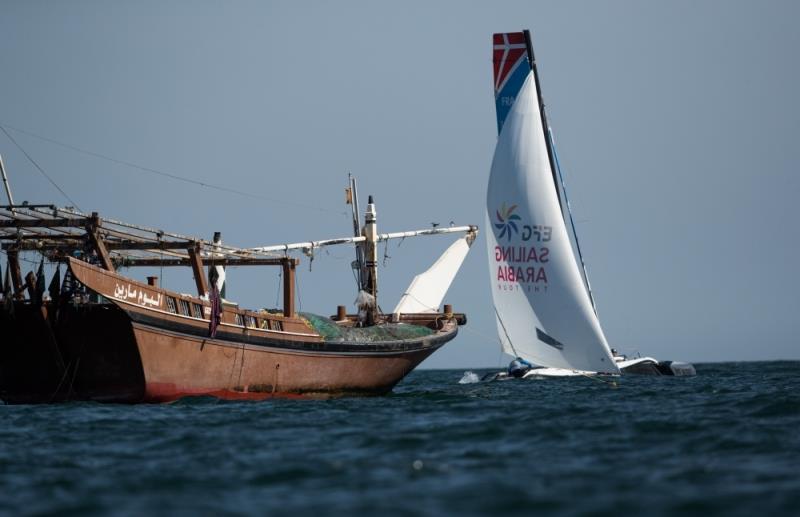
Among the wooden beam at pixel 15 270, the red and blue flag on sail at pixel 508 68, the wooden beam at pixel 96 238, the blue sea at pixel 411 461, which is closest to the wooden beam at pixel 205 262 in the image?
the wooden beam at pixel 15 270

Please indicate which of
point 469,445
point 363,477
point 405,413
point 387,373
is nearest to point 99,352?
point 405,413

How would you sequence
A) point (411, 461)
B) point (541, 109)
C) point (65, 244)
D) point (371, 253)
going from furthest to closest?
point (371, 253), point (65, 244), point (541, 109), point (411, 461)

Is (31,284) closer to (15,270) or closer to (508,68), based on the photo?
(15,270)

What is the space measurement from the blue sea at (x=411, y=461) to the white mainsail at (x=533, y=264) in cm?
436

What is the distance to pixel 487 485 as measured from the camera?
14.0 meters

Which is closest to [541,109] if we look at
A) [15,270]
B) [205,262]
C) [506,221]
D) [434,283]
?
[506,221]

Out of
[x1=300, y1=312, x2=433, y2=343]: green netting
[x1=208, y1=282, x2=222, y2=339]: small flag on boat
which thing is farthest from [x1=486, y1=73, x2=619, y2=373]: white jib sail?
[x1=208, y1=282, x2=222, y2=339]: small flag on boat

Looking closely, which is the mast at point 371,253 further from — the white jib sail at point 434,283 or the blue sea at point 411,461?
the blue sea at point 411,461

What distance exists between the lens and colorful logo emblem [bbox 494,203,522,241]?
30.9 m

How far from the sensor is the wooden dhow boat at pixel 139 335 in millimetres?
29906

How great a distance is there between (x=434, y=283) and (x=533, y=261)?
75.3ft

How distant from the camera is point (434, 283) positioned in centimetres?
5353

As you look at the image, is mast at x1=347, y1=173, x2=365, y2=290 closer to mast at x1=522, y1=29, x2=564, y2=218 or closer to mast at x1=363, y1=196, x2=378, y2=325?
mast at x1=363, y1=196, x2=378, y2=325

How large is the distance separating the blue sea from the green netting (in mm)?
10145
